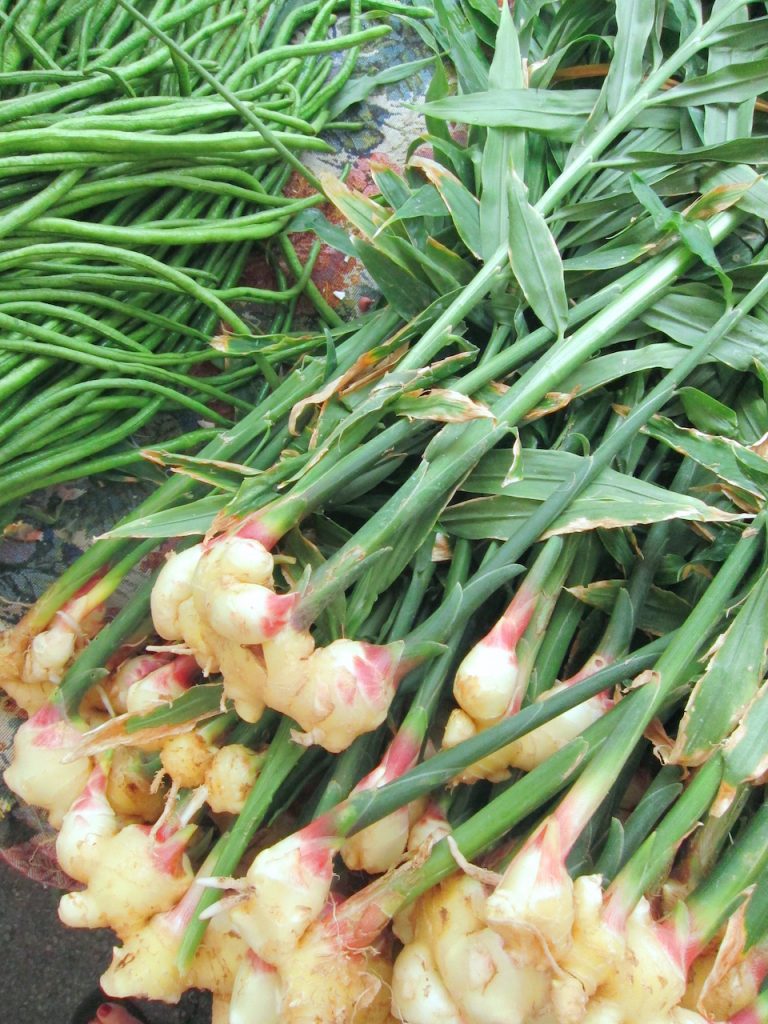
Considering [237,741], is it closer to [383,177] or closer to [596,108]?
[383,177]

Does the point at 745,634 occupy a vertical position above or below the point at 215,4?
below

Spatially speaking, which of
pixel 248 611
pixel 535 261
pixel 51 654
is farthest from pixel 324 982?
pixel 535 261

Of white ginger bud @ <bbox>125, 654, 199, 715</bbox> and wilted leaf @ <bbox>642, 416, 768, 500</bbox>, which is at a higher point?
wilted leaf @ <bbox>642, 416, 768, 500</bbox>

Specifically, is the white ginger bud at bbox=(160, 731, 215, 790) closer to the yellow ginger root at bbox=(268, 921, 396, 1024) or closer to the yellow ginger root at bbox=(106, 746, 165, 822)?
the yellow ginger root at bbox=(106, 746, 165, 822)

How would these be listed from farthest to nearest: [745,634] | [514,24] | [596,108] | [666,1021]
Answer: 1. [514,24]
2. [596,108]
3. [745,634]
4. [666,1021]

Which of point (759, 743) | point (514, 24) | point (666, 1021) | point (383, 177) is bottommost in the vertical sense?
point (666, 1021)

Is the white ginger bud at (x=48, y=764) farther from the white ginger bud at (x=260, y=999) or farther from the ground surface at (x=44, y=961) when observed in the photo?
the ground surface at (x=44, y=961)

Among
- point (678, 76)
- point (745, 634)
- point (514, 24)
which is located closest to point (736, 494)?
point (745, 634)

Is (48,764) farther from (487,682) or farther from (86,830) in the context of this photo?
(487,682)

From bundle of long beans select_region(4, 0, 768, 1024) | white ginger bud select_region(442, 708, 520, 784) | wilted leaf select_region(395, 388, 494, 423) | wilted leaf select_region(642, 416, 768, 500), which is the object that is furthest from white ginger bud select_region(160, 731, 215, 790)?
wilted leaf select_region(642, 416, 768, 500)
